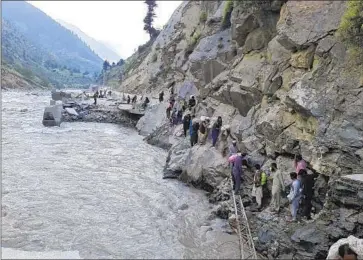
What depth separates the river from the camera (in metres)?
13.2

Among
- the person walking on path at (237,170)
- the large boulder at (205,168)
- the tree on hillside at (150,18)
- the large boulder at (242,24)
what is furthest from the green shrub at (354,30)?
the tree on hillside at (150,18)

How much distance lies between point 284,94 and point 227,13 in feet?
48.6

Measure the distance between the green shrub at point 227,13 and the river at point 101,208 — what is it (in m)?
12.1

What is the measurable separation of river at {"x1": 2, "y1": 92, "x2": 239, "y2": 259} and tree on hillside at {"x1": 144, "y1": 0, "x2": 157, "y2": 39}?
206ft

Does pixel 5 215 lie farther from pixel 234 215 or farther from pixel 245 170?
pixel 245 170

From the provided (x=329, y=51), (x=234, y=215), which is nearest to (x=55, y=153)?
(x=234, y=215)

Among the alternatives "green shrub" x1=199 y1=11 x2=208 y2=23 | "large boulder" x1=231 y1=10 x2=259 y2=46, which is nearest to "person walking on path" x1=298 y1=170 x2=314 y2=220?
"large boulder" x1=231 y1=10 x2=259 y2=46

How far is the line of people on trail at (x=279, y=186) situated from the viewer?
13.8 meters

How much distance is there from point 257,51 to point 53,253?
17037 mm

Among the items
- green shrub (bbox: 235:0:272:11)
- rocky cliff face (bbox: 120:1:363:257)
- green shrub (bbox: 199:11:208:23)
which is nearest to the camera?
rocky cliff face (bbox: 120:1:363:257)

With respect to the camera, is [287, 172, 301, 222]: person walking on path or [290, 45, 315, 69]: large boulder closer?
[287, 172, 301, 222]: person walking on path

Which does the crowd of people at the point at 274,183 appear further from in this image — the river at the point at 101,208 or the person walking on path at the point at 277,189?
the river at the point at 101,208

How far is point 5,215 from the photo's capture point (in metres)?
15.2

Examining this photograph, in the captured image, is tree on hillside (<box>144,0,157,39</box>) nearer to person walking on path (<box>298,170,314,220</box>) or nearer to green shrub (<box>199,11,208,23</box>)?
green shrub (<box>199,11,208,23</box>)
